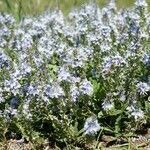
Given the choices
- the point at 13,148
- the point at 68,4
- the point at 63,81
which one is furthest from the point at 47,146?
the point at 68,4

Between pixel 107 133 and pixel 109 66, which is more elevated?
pixel 109 66

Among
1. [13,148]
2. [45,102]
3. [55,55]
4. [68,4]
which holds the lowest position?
[13,148]

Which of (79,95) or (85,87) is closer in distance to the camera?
(85,87)

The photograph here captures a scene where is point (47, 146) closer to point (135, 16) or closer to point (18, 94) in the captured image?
point (18, 94)

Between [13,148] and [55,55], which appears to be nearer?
[13,148]

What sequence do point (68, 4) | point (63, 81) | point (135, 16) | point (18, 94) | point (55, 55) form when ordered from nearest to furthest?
point (63, 81) → point (18, 94) → point (135, 16) → point (55, 55) → point (68, 4)

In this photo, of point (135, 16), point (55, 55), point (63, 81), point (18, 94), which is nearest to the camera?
point (63, 81)

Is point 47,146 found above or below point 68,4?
below

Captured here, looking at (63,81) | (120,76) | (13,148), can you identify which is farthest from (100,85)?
(13,148)

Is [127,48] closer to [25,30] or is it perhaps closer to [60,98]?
[60,98]
